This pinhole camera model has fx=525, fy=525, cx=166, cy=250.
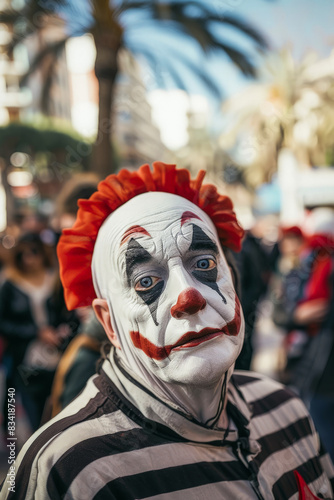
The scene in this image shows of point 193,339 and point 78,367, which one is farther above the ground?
point 193,339

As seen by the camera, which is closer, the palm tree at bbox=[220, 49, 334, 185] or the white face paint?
the white face paint

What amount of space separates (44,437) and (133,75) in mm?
1144

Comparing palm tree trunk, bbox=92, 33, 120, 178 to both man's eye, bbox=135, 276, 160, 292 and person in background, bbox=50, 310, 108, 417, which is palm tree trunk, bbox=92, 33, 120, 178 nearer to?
person in background, bbox=50, 310, 108, 417

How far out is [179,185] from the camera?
1162mm

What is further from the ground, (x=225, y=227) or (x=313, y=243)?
(x=225, y=227)

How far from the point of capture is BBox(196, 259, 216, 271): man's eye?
1048 millimetres

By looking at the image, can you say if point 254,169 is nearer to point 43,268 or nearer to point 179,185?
point 179,185

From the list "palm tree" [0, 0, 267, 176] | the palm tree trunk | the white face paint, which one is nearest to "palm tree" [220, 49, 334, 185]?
"palm tree" [0, 0, 267, 176]

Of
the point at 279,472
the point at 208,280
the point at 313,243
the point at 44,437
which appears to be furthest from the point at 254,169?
the point at 313,243

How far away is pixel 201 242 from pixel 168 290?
0.13 m

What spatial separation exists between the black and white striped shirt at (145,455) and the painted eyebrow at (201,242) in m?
0.31

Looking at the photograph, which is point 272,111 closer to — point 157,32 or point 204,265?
point 157,32

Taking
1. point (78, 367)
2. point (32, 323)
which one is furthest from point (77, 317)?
point (32, 323)

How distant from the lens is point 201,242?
1.06m
